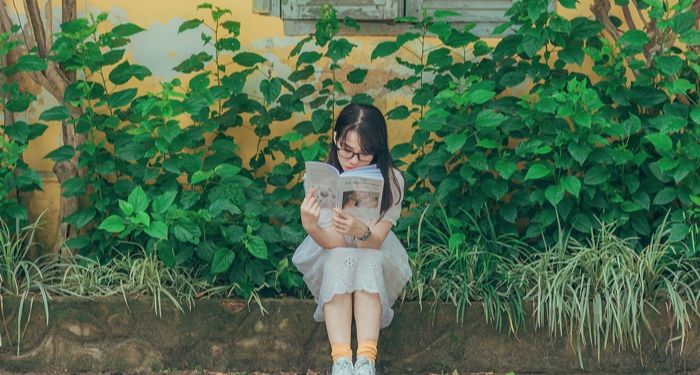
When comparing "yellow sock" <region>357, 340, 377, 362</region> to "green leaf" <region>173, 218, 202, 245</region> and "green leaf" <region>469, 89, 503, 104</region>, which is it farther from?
"green leaf" <region>469, 89, 503, 104</region>

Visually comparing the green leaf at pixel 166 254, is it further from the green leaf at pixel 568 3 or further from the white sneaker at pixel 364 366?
the green leaf at pixel 568 3

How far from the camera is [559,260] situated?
212 inches

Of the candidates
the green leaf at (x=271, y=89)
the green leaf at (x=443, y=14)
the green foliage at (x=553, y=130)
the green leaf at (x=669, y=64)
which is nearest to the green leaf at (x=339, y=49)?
the green foliage at (x=553, y=130)

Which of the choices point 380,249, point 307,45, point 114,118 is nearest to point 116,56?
point 114,118

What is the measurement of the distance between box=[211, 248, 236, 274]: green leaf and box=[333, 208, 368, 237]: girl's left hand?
28.7 inches

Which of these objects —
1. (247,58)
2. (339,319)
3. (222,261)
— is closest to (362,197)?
(339,319)

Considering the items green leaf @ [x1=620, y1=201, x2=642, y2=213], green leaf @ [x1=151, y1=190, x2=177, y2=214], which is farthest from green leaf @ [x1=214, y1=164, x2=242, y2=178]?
green leaf @ [x1=620, y1=201, x2=642, y2=213]

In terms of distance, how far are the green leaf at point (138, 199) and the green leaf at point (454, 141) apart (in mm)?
1327

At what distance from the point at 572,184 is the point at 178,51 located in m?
2.02

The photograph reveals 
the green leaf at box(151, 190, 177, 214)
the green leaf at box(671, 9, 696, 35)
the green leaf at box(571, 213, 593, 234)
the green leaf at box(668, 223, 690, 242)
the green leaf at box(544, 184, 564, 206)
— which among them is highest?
the green leaf at box(671, 9, 696, 35)

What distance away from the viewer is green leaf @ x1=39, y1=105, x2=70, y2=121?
5.65 metres

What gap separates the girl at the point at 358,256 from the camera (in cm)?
477

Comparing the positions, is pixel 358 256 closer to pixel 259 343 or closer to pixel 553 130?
pixel 259 343

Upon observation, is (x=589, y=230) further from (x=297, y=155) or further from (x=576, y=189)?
(x=297, y=155)
